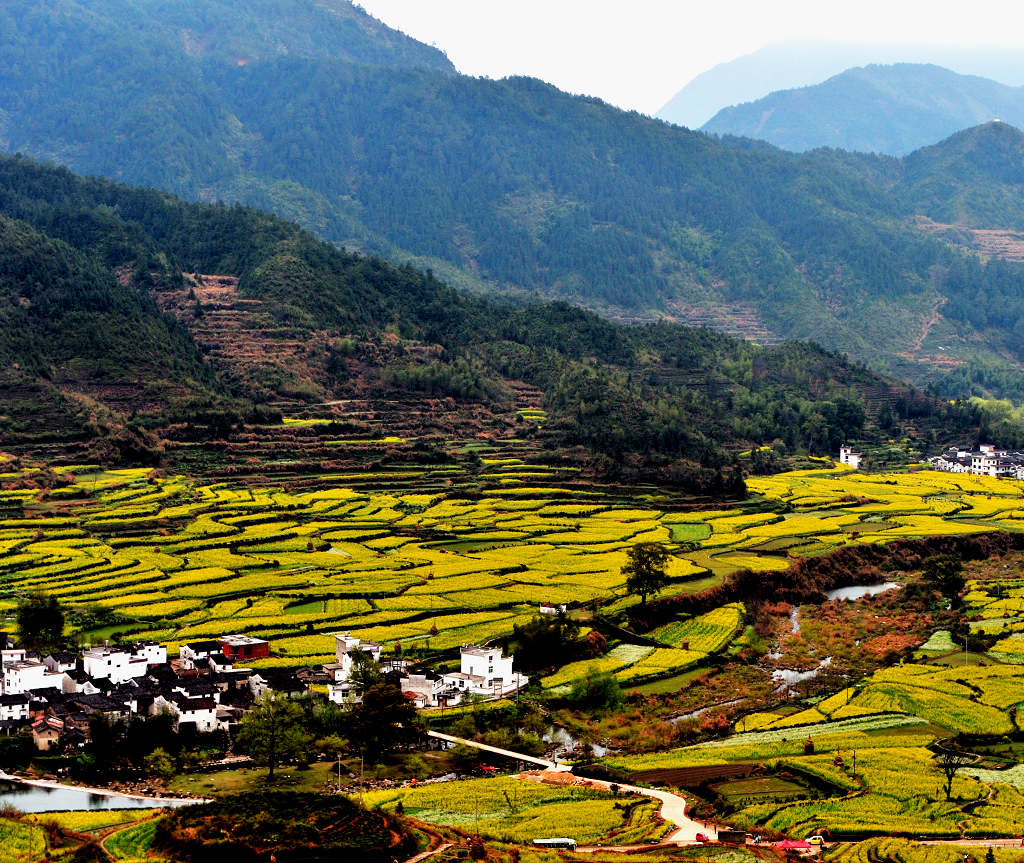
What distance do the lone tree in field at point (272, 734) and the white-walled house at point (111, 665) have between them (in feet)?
23.4

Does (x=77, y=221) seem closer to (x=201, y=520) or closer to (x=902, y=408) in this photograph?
(x=201, y=520)

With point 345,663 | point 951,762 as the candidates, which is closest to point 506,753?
point 345,663

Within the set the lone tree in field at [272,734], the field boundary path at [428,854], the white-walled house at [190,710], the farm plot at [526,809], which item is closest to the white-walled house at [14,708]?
the white-walled house at [190,710]

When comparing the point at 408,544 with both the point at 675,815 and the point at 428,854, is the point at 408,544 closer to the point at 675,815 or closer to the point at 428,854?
the point at 675,815

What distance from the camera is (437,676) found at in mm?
46969

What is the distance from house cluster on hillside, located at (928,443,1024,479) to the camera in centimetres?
10800

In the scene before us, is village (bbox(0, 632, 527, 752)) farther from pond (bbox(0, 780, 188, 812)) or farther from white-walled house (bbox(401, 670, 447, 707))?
pond (bbox(0, 780, 188, 812))

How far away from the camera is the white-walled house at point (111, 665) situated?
46.2 metres

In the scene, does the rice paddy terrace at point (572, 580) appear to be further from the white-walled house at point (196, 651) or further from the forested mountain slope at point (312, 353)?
the forested mountain slope at point (312, 353)

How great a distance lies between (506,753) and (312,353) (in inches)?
2923

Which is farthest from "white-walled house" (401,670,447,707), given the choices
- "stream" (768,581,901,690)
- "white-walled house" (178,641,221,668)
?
Result: "stream" (768,581,901,690)

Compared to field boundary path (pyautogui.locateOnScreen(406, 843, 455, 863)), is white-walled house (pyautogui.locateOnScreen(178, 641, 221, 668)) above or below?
above

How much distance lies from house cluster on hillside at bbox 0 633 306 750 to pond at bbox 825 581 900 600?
2939cm

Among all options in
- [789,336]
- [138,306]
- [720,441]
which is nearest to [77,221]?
[138,306]
